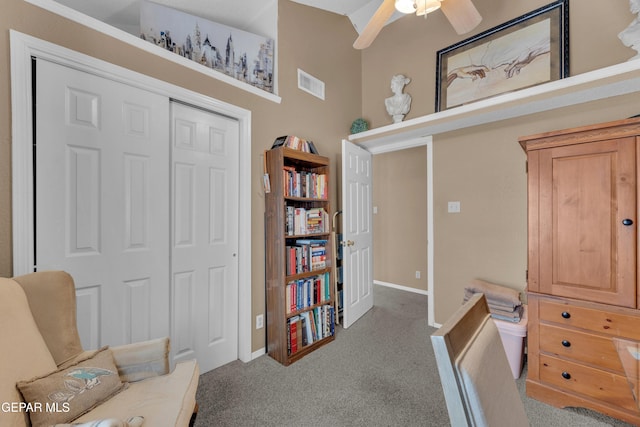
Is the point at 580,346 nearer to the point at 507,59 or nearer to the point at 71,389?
the point at 507,59

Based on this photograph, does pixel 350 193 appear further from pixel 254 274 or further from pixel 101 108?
pixel 101 108

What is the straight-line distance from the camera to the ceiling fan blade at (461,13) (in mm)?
1497

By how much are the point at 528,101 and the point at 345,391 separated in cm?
259

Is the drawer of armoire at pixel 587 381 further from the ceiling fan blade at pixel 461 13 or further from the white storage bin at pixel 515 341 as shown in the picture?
the ceiling fan blade at pixel 461 13

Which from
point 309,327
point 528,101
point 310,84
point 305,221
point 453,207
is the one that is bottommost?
point 309,327

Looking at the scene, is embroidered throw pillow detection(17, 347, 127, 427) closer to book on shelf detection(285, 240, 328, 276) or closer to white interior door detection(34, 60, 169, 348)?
white interior door detection(34, 60, 169, 348)

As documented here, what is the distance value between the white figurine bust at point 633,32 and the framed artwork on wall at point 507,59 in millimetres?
312

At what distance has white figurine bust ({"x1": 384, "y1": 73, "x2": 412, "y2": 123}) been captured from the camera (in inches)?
117

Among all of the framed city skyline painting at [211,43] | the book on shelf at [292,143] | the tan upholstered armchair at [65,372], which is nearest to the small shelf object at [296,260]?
the book on shelf at [292,143]

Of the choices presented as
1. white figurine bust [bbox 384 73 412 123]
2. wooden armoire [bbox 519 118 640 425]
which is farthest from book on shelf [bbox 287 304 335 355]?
white figurine bust [bbox 384 73 412 123]

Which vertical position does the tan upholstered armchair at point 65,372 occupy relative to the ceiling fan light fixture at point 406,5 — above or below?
below

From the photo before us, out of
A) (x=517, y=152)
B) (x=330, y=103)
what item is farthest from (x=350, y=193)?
(x=517, y=152)

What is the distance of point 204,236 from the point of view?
2000 mm

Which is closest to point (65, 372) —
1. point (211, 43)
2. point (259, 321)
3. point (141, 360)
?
point (141, 360)
